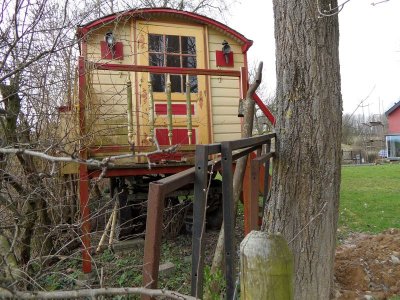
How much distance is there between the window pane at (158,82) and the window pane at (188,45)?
70cm

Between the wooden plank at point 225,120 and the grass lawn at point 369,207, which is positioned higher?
the wooden plank at point 225,120

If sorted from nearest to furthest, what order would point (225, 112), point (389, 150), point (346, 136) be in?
point (225, 112)
point (389, 150)
point (346, 136)

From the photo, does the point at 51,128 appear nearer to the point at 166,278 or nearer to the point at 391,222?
the point at 166,278

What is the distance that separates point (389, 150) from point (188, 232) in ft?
93.1

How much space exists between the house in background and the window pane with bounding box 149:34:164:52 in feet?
92.9

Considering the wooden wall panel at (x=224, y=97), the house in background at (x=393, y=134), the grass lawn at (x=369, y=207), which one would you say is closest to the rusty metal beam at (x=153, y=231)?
the wooden wall panel at (x=224, y=97)

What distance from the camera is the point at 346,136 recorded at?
131ft

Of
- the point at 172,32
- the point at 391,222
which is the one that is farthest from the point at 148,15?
the point at 391,222

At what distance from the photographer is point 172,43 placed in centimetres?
650

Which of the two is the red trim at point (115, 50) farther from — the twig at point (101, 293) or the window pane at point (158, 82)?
the twig at point (101, 293)

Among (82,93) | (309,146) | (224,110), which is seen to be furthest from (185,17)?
(309,146)

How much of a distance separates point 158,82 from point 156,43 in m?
0.73

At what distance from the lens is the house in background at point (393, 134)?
2911cm

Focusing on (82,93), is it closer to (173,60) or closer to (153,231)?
(173,60)
